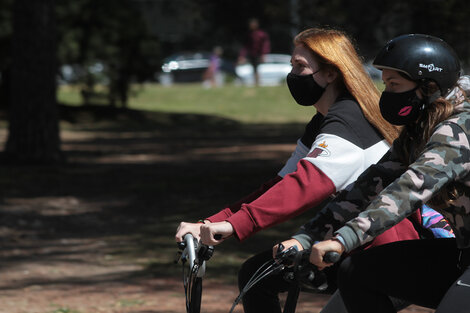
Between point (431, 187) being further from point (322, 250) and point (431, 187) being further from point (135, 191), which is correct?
point (135, 191)

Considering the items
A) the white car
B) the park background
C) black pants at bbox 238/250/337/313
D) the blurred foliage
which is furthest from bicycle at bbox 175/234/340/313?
the white car

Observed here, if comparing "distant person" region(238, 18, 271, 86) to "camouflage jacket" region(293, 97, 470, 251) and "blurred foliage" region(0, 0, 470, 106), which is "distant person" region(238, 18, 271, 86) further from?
"camouflage jacket" region(293, 97, 470, 251)

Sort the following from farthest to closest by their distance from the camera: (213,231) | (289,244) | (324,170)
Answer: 1. (324,170)
2. (213,231)
3. (289,244)

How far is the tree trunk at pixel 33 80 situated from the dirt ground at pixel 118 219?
410 mm

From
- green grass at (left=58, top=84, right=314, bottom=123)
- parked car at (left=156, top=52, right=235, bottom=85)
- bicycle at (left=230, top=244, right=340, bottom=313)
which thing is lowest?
parked car at (left=156, top=52, right=235, bottom=85)

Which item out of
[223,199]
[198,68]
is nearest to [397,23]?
[223,199]

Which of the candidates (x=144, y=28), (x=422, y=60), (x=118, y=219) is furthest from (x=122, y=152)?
(x=422, y=60)

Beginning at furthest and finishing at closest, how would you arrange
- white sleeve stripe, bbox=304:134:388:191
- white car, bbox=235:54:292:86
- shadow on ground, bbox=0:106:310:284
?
1. white car, bbox=235:54:292:86
2. shadow on ground, bbox=0:106:310:284
3. white sleeve stripe, bbox=304:134:388:191

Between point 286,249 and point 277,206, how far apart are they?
305mm

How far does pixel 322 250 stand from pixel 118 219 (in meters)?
7.16

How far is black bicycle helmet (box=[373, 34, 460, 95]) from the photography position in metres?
2.99

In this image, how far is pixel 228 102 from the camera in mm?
28547

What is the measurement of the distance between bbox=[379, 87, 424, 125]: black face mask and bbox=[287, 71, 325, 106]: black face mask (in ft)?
1.87

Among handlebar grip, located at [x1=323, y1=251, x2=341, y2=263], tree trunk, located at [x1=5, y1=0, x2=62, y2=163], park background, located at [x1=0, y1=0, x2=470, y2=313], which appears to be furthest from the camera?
tree trunk, located at [x1=5, y1=0, x2=62, y2=163]
